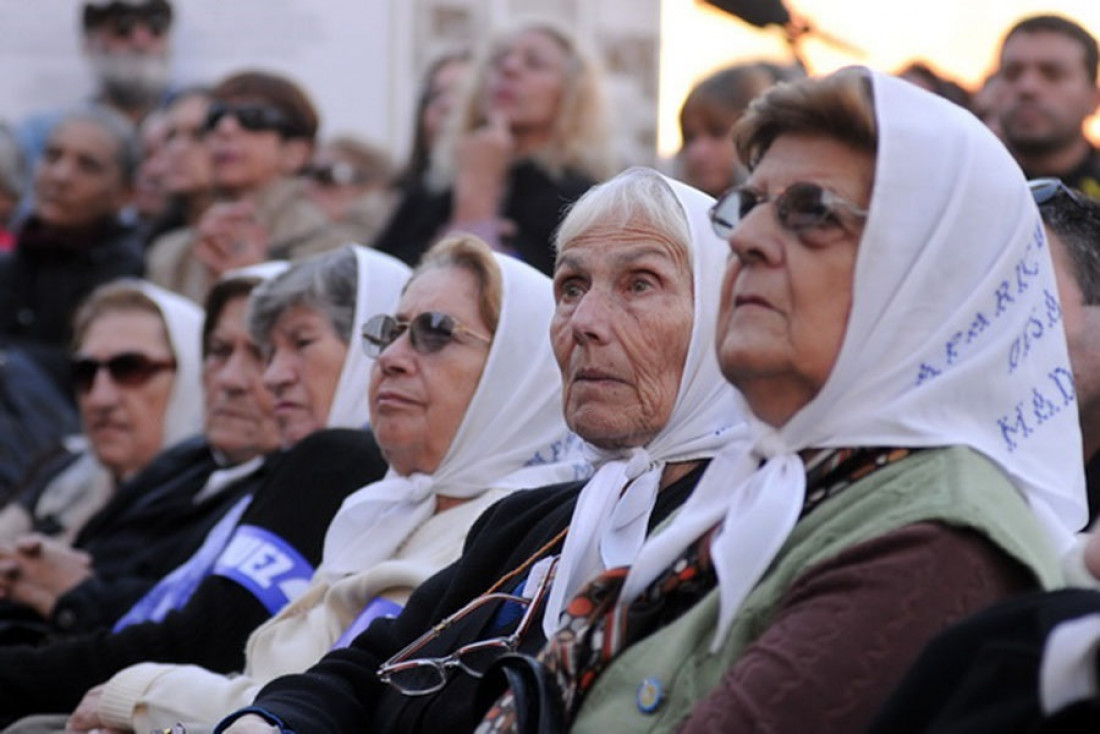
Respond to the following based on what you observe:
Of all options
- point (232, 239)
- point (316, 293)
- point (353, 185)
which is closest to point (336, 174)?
point (353, 185)

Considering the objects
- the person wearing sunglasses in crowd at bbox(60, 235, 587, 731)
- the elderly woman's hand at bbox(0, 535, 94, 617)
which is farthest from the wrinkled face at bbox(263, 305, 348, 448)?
the elderly woman's hand at bbox(0, 535, 94, 617)

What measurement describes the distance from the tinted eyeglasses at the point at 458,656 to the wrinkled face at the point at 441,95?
4769 mm

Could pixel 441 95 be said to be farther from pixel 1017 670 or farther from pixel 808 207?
pixel 1017 670

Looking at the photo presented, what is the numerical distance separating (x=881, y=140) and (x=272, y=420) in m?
3.86

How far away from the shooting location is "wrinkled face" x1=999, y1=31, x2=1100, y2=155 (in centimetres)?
703

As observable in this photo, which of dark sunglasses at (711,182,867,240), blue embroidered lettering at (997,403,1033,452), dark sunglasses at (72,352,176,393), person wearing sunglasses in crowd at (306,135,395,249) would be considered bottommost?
dark sunglasses at (72,352,176,393)

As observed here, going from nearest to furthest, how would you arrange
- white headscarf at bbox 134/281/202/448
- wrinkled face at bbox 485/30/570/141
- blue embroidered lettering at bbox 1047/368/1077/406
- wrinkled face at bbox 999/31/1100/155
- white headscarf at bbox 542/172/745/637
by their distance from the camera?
blue embroidered lettering at bbox 1047/368/1077/406 → white headscarf at bbox 542/172/745/637 → wrinkled face at bbox 999/31/1100/155 → wrinkled face at bbox 485/30/570/141 → white headscarf at bbox 134/281/202/448

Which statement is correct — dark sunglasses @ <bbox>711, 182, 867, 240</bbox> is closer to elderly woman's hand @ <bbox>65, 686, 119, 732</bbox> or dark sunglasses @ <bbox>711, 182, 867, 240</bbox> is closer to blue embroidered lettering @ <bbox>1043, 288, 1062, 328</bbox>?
blue embroidered lettering @ <bbox>1043, 288, 1062, 328</bbox>

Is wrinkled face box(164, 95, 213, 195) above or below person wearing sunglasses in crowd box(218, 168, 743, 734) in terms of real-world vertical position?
below

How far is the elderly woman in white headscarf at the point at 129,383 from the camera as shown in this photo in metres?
8.13

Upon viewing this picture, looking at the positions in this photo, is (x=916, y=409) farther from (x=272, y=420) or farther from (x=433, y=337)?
(x=272, y=420)

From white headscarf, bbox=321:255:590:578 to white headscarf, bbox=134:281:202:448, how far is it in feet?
9.83

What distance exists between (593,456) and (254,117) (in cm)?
526

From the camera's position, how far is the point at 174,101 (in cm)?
1095
